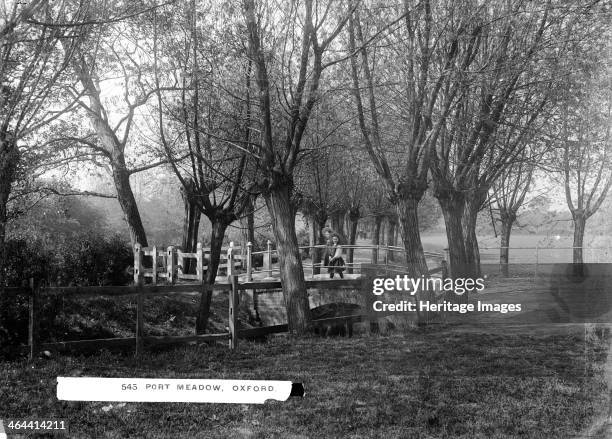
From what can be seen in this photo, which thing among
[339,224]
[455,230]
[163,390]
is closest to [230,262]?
[339,224]

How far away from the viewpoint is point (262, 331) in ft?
19.2

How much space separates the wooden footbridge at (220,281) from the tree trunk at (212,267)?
0.06 m

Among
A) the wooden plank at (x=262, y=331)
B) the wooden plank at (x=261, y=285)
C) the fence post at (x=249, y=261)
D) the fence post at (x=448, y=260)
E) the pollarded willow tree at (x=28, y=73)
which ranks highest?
the pollarded willow tree at (x=28, y=73)

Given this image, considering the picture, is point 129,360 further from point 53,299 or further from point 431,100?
point 431,100

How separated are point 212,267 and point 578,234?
2914 millimetres

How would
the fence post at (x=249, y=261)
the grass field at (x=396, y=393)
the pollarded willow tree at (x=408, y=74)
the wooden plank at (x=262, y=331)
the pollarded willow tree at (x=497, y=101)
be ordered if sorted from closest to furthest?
the grass field at (x=396, y=393) < the pollarded willow tree at (x=497, y=101) < the pollarded willow tree at (x=408, y=74) < the wooden plank at (x=262, y=331) < the fence post at (x=249, y=261)

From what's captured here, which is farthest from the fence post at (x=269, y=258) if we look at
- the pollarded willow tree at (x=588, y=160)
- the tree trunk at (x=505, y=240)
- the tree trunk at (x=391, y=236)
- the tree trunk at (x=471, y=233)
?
the pollarded willow tree at (x=588, y=160)

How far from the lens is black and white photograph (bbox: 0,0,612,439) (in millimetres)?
3000

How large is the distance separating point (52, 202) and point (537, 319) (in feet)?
9.77

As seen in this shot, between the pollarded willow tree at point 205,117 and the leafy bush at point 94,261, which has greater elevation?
the pollarded willow tree at point 205,117

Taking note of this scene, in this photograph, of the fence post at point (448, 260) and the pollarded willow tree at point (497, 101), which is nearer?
the fence post at point (448, 260)

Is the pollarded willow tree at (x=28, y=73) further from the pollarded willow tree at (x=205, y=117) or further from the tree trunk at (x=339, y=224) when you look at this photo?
the tree trunk at (x=339, y=224)

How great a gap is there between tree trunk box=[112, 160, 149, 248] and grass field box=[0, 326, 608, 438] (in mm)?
783

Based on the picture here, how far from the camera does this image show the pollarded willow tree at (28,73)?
10.6 feet
